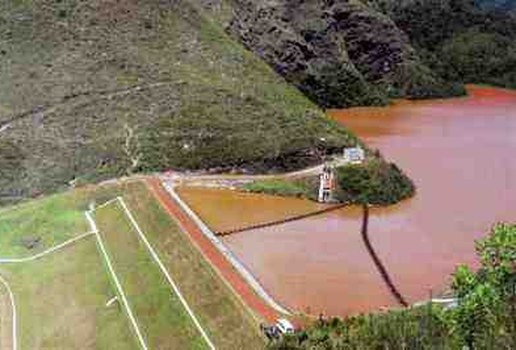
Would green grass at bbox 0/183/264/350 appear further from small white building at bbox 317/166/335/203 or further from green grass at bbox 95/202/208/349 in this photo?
small white building at bbox 317/166/335/203

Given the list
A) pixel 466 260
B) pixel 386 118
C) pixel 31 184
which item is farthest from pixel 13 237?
pixel 386 118

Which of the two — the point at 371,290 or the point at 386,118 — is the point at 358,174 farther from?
the point at 386,118

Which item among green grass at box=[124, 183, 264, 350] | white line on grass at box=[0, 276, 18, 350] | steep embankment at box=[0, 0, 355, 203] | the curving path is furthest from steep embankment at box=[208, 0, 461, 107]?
white line on grass at box=[0, 276, 18, 350]

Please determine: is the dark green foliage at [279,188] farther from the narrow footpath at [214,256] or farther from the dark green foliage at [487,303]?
the dark green foliage at [487,303]

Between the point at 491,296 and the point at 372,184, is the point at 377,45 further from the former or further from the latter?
the point at 491,296

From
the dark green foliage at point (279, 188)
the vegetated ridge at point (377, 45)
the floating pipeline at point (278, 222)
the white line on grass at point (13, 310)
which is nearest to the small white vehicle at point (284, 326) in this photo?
the white line on grass at point (13, 310)

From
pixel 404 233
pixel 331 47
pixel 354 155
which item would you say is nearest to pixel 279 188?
pixel 354 155
